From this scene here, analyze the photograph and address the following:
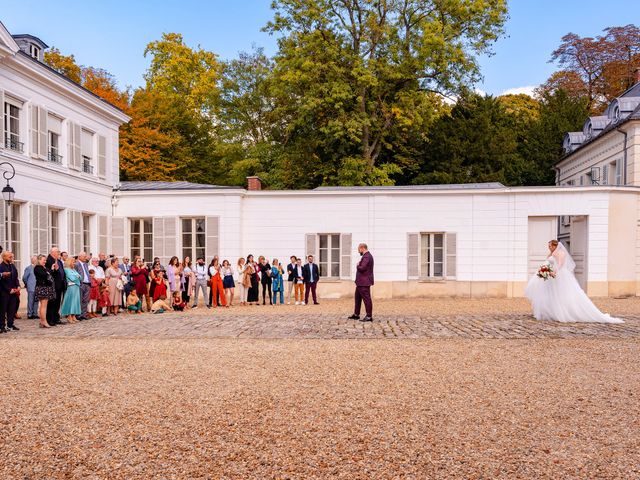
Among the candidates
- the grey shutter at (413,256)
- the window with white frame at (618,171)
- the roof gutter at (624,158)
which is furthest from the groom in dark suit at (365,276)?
the window with white frame at (618,171)

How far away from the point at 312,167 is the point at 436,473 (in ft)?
103

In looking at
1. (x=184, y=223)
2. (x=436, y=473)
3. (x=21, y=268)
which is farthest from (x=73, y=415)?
(x=184, y=223)

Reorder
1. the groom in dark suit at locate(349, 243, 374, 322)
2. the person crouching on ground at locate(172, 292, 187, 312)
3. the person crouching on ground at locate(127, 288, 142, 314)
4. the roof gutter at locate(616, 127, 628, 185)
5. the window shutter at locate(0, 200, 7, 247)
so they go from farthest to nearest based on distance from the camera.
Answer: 1. the roof gutter at locate(616, 127, 628, 185)
2. the person crouching on ground at locate(172, 292, 187, 312)
3. the person crouching on ground at locate(127, 288, 142, 314)
4. the window shutter at locate(0, 200, 7, 247)
5. the groom in dark suit at locate(349, 243, 374, 322)

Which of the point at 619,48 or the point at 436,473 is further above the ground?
the point at 619,48

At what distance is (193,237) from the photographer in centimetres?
2273

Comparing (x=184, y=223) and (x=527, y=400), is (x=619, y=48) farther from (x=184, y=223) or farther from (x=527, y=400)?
(x=527, y=400)

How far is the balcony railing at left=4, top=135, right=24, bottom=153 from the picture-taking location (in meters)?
17.6

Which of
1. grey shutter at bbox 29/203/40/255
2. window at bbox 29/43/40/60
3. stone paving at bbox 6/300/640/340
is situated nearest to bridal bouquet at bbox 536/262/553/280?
stone paving at bbox 6/300/640/340

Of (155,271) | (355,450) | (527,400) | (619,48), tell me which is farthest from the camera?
(619,48)

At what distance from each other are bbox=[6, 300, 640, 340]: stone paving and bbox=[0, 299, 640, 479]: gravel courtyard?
0.30m

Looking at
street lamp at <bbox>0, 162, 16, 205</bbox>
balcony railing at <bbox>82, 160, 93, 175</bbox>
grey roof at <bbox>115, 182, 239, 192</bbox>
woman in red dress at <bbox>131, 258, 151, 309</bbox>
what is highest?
balcony railing at <bbox>82, 160, 93, 175</bbox>

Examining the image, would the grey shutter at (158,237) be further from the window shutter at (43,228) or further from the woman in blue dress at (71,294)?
the woman in blue dress at (71,294)

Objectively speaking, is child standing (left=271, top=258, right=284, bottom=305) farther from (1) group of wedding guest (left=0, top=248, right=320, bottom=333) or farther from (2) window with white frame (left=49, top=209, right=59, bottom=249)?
(2) window with white frame (left=49, top=209, right=59, bottom=249)

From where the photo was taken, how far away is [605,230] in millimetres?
21969
